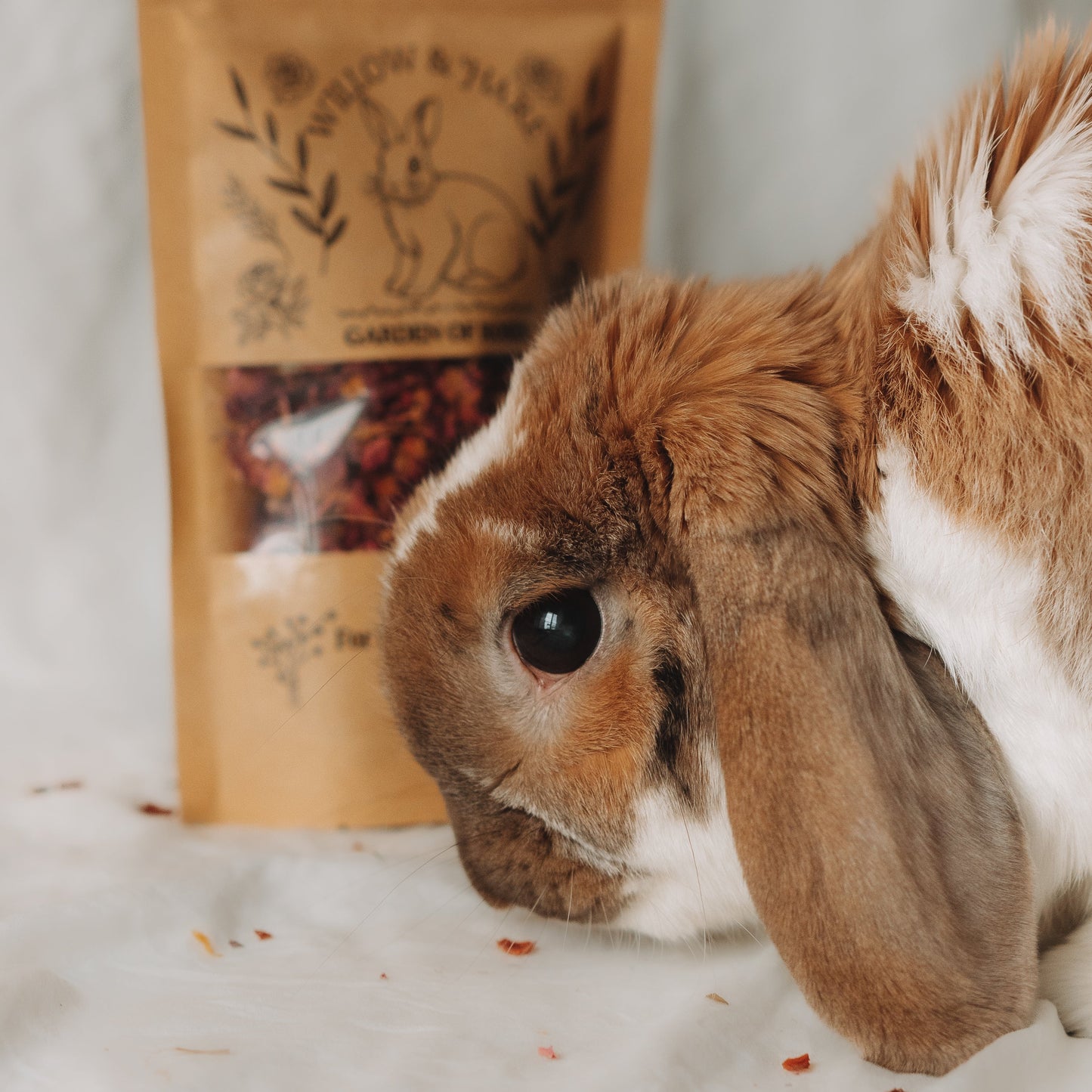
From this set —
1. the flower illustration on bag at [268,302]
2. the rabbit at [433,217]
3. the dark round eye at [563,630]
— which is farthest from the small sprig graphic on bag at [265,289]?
the dark round eye at [563,630]

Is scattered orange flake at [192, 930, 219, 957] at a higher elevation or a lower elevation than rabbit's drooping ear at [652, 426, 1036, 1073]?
lower

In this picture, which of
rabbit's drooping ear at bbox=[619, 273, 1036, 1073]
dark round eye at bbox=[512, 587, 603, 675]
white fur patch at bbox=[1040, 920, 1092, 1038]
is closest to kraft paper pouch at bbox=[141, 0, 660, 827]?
dark round eye at bbox=[512, 587, 603, 675]

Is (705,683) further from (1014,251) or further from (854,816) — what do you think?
(1014,251)

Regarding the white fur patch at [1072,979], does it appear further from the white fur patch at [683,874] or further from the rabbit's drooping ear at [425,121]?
the rabbit's drooping ear at [425,121]

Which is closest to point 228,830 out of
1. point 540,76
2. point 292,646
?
point 292,646

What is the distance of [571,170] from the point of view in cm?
135

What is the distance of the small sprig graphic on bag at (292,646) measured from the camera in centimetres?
134

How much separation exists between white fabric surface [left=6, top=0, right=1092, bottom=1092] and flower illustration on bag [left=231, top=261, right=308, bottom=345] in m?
0.37

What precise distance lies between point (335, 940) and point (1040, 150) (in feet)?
2.88

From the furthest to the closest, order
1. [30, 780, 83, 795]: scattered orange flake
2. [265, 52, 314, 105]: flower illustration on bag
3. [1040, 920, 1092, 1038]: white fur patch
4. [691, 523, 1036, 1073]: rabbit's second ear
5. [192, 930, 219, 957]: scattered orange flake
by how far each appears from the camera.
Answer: [30, 780, 83, 795]: scattered orange flake, [265, 52, 314, 105]: flower illustration on bag, [192, 930, 219, 957]: scattered orange flake, [1040, 920, 1092, 1038]: white fur patch, [691, 523, 1036, 1073]: rabbit's second ear

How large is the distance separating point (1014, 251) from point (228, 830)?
0.99 m

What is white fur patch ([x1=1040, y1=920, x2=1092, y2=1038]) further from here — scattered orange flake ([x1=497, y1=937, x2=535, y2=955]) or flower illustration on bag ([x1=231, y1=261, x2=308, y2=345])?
flower illustration on bag ([x1=231, y1=261, x2=308, y2=345])

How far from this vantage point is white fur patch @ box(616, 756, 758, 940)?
930mm

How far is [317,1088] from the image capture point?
2.75 ft
